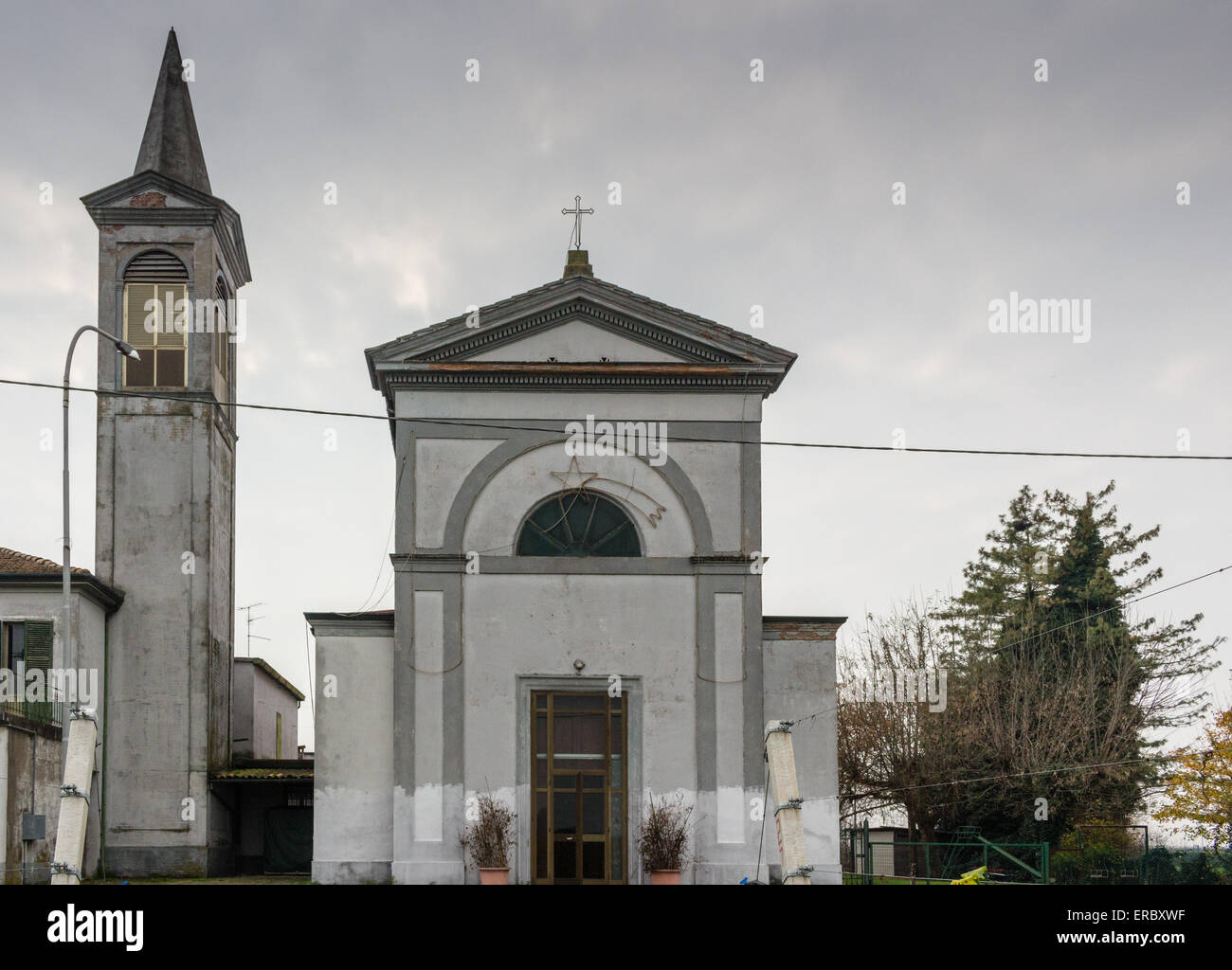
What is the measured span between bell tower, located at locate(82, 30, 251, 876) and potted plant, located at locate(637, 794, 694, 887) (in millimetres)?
10092

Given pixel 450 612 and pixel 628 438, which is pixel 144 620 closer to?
pixel 450 612

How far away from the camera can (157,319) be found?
97.4 feet

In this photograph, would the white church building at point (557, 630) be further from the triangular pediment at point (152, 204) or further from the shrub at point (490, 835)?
the triangular pediment at point (152, 204)

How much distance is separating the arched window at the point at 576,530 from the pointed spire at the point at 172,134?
1207cm

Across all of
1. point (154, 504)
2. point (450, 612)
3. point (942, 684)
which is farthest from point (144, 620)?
point (942, 684)

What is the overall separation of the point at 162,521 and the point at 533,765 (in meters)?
10.5

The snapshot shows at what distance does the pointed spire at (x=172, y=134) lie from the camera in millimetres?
30891

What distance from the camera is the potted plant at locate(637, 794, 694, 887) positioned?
74.9 feet

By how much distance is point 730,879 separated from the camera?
75.9ft

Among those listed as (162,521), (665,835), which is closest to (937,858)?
(665,835)

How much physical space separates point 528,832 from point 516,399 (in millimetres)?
Answer: 7693

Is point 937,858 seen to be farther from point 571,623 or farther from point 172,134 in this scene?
point 172,134

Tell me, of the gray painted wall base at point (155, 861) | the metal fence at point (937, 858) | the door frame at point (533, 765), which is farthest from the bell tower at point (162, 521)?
the metal fence at point (937, 858)
